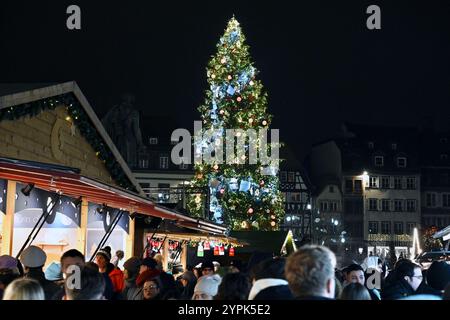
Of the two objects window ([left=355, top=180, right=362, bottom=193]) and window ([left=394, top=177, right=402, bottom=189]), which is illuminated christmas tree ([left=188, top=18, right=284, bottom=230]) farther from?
window ([left=394, top=177, right=402, bottom=189])

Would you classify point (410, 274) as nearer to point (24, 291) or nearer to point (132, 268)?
point (132, 268)

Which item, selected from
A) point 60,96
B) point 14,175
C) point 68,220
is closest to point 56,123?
point 60,96

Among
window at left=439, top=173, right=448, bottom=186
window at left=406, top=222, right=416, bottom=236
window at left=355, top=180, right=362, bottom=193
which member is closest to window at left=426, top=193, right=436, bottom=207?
window at left=439, top=173, right=448, bottom=186

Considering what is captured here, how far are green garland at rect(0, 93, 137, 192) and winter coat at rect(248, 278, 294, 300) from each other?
28.6ft

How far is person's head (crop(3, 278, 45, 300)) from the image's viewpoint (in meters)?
5.05

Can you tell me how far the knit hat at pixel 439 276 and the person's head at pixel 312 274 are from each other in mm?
4480

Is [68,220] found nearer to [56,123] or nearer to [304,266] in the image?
[56,123]

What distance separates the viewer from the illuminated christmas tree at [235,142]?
42.8m

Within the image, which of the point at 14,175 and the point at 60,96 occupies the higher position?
the point at 60,96

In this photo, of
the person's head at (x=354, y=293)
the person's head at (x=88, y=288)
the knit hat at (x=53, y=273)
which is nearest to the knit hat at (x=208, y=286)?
the person's head at (x=354, y=293)

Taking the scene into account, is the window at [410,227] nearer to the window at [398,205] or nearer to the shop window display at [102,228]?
the window at [398,205]

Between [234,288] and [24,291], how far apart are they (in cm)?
184

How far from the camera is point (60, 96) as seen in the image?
16.4m
